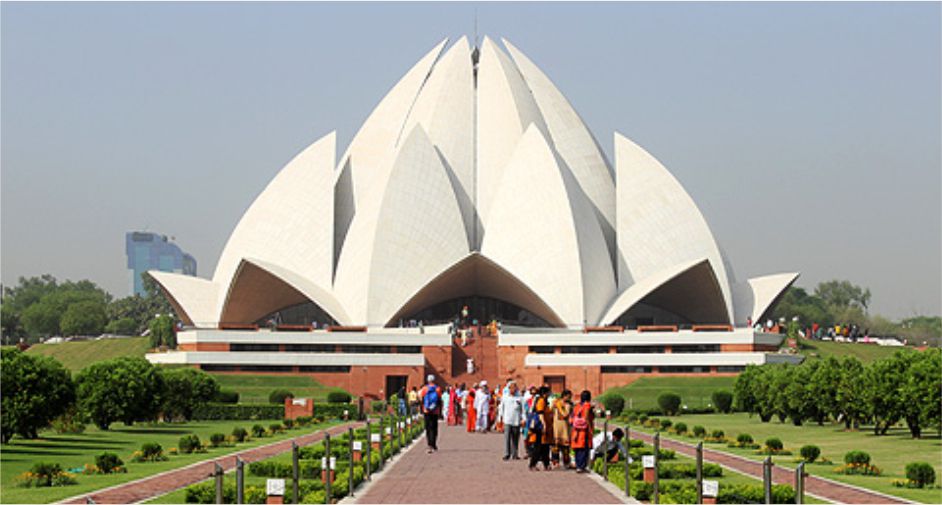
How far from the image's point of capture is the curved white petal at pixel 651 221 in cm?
5797

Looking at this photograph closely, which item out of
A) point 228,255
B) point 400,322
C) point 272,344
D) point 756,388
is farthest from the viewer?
point 228,255

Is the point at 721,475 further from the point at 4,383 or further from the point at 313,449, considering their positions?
the point at 4,383

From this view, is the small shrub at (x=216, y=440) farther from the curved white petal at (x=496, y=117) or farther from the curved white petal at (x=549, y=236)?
the curved white petal at (x=496, y=117)

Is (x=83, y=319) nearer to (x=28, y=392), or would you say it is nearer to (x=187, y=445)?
(x=28, y=392)

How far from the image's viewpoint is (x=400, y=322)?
55750 millimetres

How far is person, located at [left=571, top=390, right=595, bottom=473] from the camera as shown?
16.7 m

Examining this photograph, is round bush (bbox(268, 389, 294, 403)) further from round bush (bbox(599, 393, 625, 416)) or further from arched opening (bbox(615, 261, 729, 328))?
arched opening (bbox(615, 261, 729, 328))

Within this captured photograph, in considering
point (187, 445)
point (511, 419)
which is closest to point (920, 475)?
point (511, 419)

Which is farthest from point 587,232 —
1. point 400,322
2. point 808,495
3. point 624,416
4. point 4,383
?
point 808,495

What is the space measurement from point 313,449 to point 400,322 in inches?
1442

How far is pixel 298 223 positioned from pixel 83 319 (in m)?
34.3

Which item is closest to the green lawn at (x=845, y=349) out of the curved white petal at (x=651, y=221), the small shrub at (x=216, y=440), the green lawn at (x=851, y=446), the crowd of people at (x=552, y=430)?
the curved white petal at (x=651, y=221)

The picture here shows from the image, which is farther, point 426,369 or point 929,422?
point 426,369

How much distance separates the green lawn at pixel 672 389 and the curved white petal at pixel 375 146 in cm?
1640
